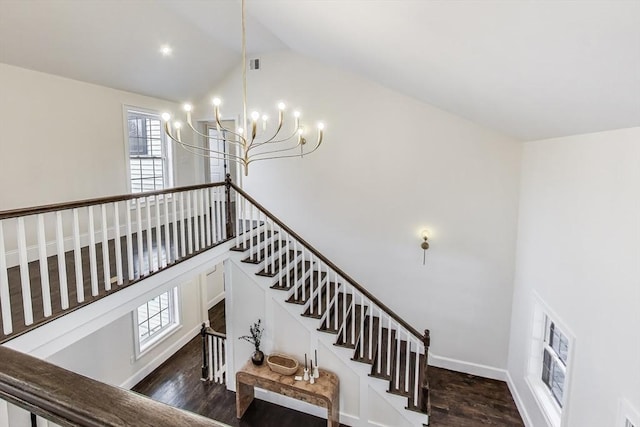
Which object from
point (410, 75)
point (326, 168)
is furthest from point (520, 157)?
point (326, 168)

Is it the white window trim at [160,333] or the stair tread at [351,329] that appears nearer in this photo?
the stair tread at [351,329]

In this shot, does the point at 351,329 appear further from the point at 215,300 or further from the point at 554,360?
the point at 215,300

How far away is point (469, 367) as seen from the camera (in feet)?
18.6

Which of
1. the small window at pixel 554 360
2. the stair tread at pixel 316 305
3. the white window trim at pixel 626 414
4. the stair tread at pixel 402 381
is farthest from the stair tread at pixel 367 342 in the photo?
the white window trim at pixel 626 414

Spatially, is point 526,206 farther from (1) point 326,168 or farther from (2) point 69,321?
(2) point 69,321

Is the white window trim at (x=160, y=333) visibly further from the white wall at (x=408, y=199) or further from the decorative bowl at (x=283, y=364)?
the white wall at (x=408, y=199)

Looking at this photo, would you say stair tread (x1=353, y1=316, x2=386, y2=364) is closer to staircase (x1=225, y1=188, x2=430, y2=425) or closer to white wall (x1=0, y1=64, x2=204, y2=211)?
staircase (x1=225, y1=188, x2=430, y2=425)

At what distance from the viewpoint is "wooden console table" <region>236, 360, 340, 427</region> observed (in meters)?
4.50

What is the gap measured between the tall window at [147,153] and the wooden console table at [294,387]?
3.59 m

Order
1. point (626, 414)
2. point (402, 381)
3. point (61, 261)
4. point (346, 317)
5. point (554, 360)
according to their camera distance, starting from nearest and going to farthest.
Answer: point (626, 414) < point (61, 261) < point (554, 360) < point (402, 381) < point (346, 317)

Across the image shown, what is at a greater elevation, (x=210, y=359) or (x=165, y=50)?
(x=165, y=50)

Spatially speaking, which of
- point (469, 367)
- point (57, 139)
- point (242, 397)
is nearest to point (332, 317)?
point (242, 397)

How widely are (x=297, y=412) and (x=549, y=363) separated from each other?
11.5 ft

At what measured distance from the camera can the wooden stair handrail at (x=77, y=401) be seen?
57cm
